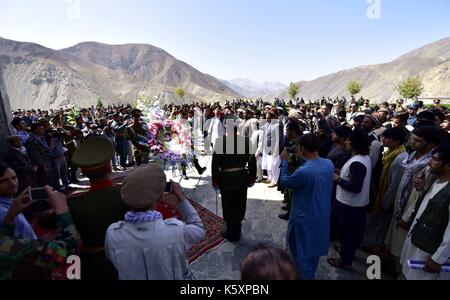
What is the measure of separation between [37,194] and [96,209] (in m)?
0.43

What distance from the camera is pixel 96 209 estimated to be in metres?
1.93

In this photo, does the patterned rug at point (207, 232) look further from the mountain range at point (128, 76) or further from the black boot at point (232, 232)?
the mountain range at point (128, 76)

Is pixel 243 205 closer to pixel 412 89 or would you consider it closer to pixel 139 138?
pixel 139 138

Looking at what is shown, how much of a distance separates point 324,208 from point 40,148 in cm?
601

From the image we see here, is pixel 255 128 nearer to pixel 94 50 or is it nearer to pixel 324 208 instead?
pixel 324 208

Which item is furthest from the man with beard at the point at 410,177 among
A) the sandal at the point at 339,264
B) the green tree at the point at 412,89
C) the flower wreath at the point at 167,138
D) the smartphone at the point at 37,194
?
the green tree at the point at 412,89

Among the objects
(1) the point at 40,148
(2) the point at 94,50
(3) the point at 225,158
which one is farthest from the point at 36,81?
(2) the point at 94,50

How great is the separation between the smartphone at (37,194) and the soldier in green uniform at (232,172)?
2.67 metres

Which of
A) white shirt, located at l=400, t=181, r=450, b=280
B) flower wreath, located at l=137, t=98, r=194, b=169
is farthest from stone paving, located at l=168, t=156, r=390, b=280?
flower wreath, located at l=137, t=98, r=194, b=169

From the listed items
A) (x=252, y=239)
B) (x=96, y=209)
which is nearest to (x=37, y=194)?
(x=96, y=209)

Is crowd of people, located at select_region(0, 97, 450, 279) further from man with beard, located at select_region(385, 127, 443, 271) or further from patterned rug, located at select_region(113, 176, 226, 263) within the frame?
patterned rug, located at select_region(113, 176, 226, 263)

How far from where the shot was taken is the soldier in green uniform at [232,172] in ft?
14.0

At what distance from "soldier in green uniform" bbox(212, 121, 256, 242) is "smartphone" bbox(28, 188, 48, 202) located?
2666mm
